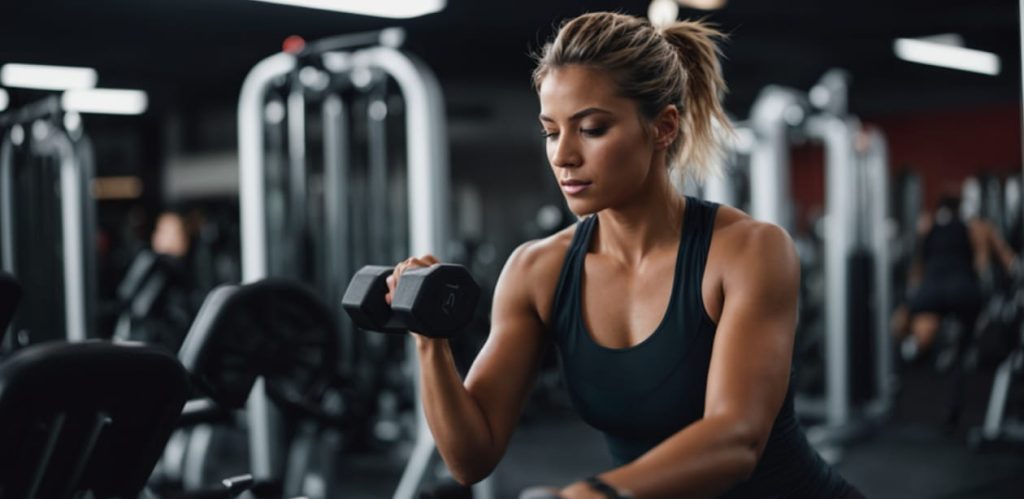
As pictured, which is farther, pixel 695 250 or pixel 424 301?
pixel 695 250

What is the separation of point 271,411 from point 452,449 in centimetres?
255

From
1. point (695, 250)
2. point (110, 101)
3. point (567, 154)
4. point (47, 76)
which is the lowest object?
point (695, 250)

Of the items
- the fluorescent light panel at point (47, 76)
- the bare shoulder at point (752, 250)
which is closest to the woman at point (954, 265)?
the bare shoulder at point (752, 250)

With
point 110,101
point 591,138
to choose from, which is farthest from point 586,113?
point 110,101

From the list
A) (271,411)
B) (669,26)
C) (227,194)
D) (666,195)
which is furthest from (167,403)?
(227,194)

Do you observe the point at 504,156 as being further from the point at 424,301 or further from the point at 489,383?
the point at 424,301

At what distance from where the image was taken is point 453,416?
123cm

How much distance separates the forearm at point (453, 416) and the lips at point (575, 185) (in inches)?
8.8

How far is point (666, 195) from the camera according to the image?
129 centimetres

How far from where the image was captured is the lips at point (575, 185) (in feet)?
3.76

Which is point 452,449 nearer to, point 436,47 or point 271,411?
point 271,411

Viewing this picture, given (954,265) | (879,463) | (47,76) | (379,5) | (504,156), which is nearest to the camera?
(879,463)

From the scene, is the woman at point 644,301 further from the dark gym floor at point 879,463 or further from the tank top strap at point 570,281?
the dark gym floor at point 879,463

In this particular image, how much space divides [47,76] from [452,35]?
125 inches
